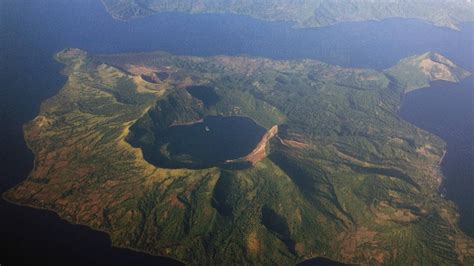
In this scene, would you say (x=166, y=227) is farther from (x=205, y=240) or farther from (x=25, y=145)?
(x=25, y=145)

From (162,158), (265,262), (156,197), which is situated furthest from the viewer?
(162,158)

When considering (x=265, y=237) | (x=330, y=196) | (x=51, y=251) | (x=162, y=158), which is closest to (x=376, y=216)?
(x=330, y=196)

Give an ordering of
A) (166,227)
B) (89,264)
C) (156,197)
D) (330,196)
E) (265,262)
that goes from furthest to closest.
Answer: (330,196) → (156,197) → (166,227) → (265,262) → (89,264)

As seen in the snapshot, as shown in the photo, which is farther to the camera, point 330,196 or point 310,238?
point 330,196

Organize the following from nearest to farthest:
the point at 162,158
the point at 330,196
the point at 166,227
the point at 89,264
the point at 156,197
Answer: the point at 89,264, the point at 166,227, the point at 156,197, the point at 330,196, the point at 162,158

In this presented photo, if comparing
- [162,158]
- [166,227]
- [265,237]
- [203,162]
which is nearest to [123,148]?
[162,158]

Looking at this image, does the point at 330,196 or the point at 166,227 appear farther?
the point at 330,196

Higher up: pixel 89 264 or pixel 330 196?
pixel 89 264

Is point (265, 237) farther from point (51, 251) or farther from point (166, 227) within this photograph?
point (51, 251)

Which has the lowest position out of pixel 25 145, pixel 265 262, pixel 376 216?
pixel 376 216
